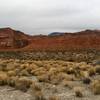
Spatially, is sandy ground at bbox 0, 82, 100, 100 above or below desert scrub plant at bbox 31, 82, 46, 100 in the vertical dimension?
below

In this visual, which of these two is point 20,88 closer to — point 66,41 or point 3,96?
point 3,96

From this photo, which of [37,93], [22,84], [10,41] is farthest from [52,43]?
[37,93]

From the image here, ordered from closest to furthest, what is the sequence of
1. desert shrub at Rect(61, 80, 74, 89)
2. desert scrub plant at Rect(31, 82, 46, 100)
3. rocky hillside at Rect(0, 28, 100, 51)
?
desert scrub plant at Rect(31, 82, 46, 100) → desert shrub at Rect(61, 80, 74, 89) → rocky hillside at Rect(0, 28, 100, 51)

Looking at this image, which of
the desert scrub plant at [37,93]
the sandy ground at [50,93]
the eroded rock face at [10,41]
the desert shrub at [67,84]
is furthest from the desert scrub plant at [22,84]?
the eroded rock face at [10,41]

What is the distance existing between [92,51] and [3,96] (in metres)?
42.4

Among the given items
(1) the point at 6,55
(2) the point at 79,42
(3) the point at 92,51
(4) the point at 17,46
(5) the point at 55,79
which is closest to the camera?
(5) the point at 55,79

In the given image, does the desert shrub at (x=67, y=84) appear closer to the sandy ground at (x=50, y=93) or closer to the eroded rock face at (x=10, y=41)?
the sandy ground at (x=50, y=93)

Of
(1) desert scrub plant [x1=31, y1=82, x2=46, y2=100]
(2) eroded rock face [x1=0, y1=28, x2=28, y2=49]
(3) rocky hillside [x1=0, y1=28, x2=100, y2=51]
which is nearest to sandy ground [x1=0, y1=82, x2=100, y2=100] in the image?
(1) desert scrub plant [x1=31, y1=82, x2=46, y2=100]

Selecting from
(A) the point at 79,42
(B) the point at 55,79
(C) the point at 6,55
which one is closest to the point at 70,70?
(B) the point at 55,79

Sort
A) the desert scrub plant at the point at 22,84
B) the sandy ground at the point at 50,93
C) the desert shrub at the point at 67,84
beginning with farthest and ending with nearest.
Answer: the desert shrub at the point at 67,84, the desert scrub plant at the point at 22,84, the sandy ground at the point at 50,93

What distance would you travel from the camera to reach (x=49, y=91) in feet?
50.6

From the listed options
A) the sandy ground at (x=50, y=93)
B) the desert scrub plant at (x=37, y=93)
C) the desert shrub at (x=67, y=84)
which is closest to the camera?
the desert scrub plant at (x=37, y=93)

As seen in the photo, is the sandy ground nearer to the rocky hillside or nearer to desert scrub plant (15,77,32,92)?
desert scrub plant (15,77,32,92)

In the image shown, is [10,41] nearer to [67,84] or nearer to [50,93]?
[67,84]
